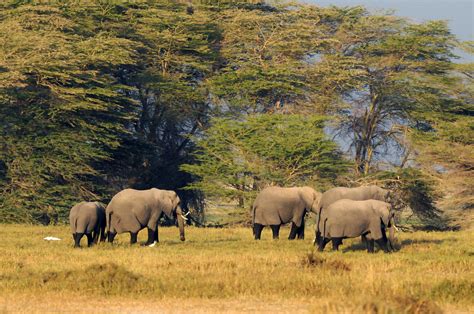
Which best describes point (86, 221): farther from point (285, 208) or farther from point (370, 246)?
point (370, 246)

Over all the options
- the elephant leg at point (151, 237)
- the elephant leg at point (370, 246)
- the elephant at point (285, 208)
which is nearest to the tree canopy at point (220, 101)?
the elephant at point (285, 208)

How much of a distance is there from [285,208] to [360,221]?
6912mm

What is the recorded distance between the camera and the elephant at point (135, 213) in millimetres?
27750

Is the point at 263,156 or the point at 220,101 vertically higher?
the point at 220,101

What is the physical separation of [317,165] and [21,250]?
2000 cm

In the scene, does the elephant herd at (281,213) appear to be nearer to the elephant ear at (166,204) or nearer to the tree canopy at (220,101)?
the elephant ear at (166,204)

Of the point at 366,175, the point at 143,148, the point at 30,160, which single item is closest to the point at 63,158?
the point at 30,160

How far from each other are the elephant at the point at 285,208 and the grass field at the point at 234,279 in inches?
179

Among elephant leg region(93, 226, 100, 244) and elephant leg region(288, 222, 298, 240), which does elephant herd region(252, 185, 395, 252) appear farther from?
elephant leg region(93, 226, 100, 244)

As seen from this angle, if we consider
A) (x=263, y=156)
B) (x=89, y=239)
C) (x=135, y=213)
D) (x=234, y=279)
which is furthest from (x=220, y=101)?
(x=234, y=279)

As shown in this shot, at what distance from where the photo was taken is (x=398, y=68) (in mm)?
51406

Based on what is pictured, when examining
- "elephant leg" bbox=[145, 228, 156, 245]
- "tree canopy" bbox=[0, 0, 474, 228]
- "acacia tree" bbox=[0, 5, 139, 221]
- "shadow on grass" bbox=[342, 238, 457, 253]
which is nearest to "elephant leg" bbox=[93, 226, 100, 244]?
"elephant leg" bbox=[145, 228, 156, 245]

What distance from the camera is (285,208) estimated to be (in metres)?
31.2

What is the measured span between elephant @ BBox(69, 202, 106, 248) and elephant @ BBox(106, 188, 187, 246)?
13.7 inches
